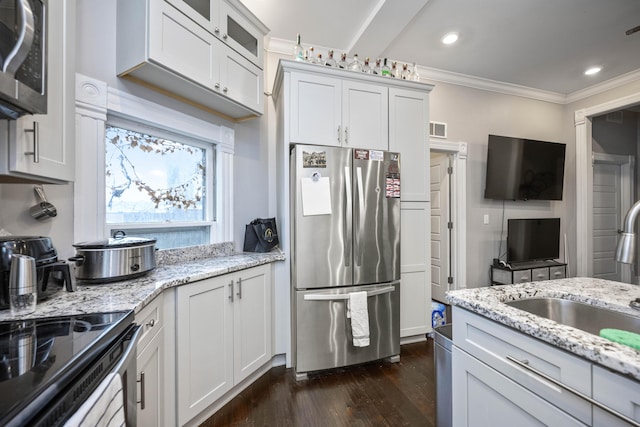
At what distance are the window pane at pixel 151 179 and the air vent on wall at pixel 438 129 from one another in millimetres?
2605

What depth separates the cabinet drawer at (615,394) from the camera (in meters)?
0.58

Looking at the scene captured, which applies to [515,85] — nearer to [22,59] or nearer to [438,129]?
[438,129]

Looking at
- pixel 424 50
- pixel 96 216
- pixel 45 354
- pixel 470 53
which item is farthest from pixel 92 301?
pixel 470 53

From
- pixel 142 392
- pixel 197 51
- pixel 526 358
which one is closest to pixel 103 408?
pixel 142 392

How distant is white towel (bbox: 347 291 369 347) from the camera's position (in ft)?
6.64

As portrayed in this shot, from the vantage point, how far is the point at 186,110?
1994 millimetres

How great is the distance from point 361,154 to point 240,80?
111 cm

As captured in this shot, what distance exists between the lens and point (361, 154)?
212 cm

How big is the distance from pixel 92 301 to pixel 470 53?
3809 millimetres

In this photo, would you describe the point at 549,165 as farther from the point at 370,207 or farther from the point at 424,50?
the point at 370,207

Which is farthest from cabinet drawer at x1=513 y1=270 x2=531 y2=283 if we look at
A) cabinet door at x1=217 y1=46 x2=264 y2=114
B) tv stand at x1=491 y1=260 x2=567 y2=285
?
cabinet door at x1=217 y1=46 x2=264 y2=114

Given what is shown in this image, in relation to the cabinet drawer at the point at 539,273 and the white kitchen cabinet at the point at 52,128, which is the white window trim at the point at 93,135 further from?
the cabinet drawer at the point at 539,273

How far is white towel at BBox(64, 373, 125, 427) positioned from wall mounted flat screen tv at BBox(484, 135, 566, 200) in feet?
12.6

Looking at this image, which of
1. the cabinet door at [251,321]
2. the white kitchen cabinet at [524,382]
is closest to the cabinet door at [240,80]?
the cabinet door at [251,321]
